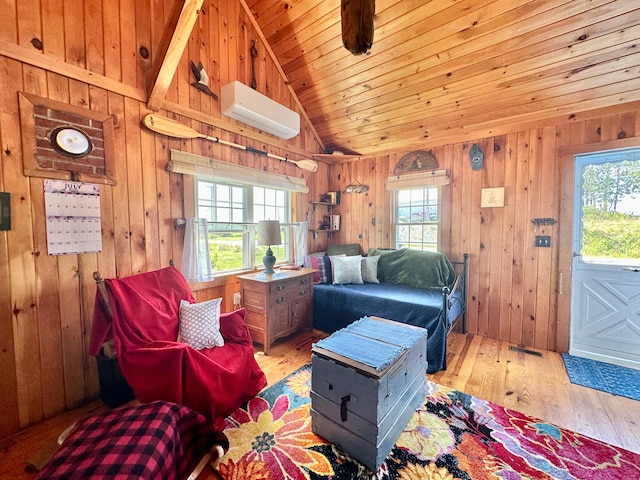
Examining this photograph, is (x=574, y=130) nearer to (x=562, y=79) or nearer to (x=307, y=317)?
(x=562, y=79)

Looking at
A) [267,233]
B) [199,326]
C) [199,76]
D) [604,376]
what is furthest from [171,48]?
[604,376]

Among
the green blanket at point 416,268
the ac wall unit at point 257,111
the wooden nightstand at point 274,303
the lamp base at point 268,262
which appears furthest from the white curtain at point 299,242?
the ac wall unit at point 257,111

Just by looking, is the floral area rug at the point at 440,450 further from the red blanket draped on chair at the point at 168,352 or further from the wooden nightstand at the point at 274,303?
the wooden nightstand at the point at 274,303

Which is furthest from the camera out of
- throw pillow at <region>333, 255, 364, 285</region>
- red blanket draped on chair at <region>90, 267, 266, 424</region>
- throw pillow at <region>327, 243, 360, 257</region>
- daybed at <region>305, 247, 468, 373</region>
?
throw pillow at <region>327, 243, 360, 257</region>

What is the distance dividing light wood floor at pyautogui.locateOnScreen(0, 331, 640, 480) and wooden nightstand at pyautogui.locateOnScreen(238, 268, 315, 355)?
0.18 m

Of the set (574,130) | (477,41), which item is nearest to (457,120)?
(477,41)

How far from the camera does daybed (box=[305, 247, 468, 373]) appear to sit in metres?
2.36

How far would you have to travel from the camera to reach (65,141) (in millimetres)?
1779

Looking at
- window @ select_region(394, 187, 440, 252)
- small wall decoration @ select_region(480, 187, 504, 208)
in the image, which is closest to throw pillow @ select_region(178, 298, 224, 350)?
window @ select_region(394, 187, 440, 252)

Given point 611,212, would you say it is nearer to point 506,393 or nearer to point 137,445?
point 506,393

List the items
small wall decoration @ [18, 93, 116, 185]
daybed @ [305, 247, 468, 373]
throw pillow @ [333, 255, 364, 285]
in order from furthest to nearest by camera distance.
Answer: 1. throw pillow @ [333, 255, 364, 285]
2. daybed @ [305, 247, 468, 373]
3. small wall decoration @ [18, 93, 116, 185]

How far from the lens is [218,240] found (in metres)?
2.80

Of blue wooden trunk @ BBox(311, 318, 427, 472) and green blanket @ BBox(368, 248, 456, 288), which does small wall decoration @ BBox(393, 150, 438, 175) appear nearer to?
green blanket @ BBox(368, 248, 456, 288)

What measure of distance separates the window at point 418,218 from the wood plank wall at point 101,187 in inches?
101
